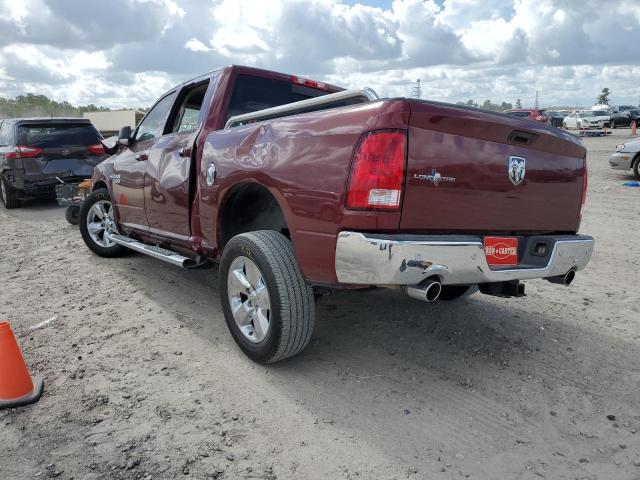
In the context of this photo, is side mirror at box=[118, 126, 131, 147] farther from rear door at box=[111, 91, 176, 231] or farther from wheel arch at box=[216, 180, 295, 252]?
wheel arch at box=[216, 180, 295, 252]

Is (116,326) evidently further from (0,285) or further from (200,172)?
(0,285)

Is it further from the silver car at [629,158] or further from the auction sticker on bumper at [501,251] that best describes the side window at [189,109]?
the silver car at [629,158]

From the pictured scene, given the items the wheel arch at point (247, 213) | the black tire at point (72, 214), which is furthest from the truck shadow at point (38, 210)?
the wheel arch at point (247, 213)

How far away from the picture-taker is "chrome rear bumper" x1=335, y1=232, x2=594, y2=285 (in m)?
2.42

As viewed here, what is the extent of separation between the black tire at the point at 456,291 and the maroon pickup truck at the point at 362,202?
0.05ft

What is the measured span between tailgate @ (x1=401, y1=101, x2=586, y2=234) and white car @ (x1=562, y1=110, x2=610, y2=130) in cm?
3677

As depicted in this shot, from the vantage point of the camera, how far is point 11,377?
285 cm

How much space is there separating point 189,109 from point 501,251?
3074 millimetres

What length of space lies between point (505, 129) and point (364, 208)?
3.29 feet

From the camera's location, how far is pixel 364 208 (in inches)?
97.3

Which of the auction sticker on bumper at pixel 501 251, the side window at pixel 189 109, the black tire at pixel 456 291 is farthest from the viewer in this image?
the side window at pixel 189 109

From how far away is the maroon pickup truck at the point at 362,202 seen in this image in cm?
247

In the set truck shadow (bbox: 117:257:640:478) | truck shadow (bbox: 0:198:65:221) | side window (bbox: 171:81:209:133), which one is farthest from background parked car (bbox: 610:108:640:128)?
side window (bbox: 171:81:209:133)

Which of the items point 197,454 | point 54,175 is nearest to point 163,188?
point 197,454
